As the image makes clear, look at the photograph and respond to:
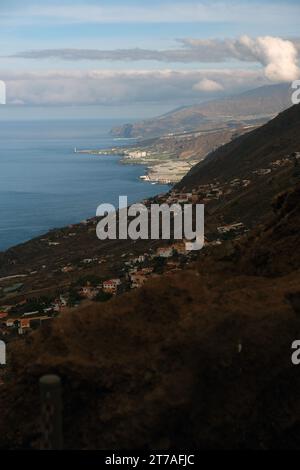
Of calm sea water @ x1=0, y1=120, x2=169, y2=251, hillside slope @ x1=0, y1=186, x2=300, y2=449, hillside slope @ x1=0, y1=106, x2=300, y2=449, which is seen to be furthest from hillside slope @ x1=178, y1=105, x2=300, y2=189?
hillside slope @ x1=0, y1=186, x2=300, y2=449

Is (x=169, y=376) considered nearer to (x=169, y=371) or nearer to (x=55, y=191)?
(x=169, y=371)

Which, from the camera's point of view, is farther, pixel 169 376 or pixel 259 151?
pixel 259 151

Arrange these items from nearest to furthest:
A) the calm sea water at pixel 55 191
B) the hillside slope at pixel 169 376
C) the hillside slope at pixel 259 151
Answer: the hillside slope at pixel 169 376
the hillside slope at pixel 259 151
the calm sea water at pixel 55 191

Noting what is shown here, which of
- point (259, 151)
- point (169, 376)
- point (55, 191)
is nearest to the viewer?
point (169, 376)

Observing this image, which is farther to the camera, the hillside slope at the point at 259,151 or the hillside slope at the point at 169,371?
the hillside slope at the point at 259,151

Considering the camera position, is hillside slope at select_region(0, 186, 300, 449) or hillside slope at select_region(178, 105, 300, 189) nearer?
hillside slope at select_region(0, 186, 300, 449)

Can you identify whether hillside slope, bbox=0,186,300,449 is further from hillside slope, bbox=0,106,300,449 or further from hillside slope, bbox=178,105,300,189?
hillside slope, bbox=178,105,300,189

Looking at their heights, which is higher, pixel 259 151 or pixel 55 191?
pixel 55 191

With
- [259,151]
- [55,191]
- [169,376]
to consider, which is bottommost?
[169,376]

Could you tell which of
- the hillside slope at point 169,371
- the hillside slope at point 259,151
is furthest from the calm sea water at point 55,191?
the hillside slope at point 169,371

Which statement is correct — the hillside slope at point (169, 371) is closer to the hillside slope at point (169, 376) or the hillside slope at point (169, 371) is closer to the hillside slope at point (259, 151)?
the hillside slope at point (169, 376)

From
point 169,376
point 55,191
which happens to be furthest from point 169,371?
point 55,191

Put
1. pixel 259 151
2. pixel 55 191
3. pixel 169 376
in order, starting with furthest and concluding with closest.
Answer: pixel 55 191, pixel 259 151, pixel 169 376

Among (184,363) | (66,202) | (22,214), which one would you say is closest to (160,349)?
(184,363)
